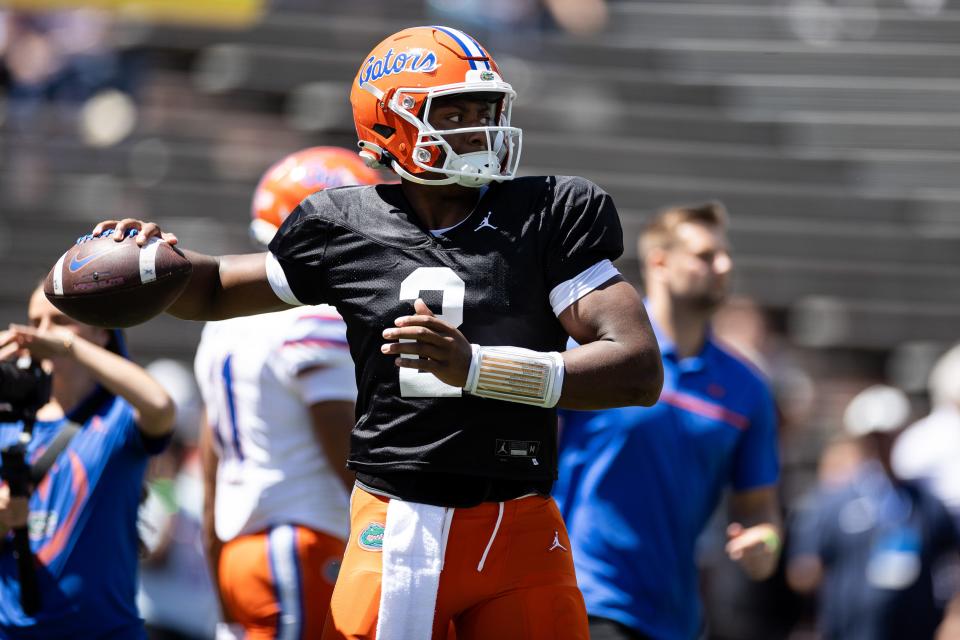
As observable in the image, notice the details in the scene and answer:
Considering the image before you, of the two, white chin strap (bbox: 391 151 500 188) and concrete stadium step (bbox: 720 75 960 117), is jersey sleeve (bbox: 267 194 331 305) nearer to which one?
white chin strap (bbox: 391 151 500 188)

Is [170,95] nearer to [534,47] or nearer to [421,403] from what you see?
[534,47]

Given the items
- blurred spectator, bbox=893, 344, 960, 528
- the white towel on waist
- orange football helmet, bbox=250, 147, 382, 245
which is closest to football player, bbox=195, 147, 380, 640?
orange football helmet, bbox=250, 147, 382, 245

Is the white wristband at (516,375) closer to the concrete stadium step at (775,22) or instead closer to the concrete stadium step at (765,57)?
the concrete stadium step at (765,57)

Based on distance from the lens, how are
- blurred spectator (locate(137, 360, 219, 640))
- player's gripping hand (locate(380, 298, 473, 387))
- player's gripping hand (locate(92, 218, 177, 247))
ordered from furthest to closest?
blurred spectator (locate(137, 360, 219, 640)), player's gripping hand (locate(92, 218, 177, 247)), player's gripping hand (locate(380, 298, 473, 387))

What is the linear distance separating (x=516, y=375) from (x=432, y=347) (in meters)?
0.20

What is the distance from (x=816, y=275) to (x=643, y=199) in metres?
1.48

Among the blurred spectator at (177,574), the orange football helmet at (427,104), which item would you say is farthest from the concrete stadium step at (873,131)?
the orange football helmet at (427,104)

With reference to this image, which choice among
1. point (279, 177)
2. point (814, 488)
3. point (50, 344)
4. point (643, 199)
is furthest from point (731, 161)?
point (50, 344)

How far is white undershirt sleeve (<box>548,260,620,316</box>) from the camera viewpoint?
3.13 m

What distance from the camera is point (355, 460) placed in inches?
128

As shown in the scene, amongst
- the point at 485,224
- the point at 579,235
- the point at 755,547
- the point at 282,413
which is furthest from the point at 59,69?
the point at 579,235

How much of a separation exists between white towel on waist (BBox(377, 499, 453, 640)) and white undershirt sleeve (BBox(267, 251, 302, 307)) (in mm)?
588

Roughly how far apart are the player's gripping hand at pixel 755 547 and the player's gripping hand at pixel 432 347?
1977mm

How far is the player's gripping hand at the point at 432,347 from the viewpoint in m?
2.85
